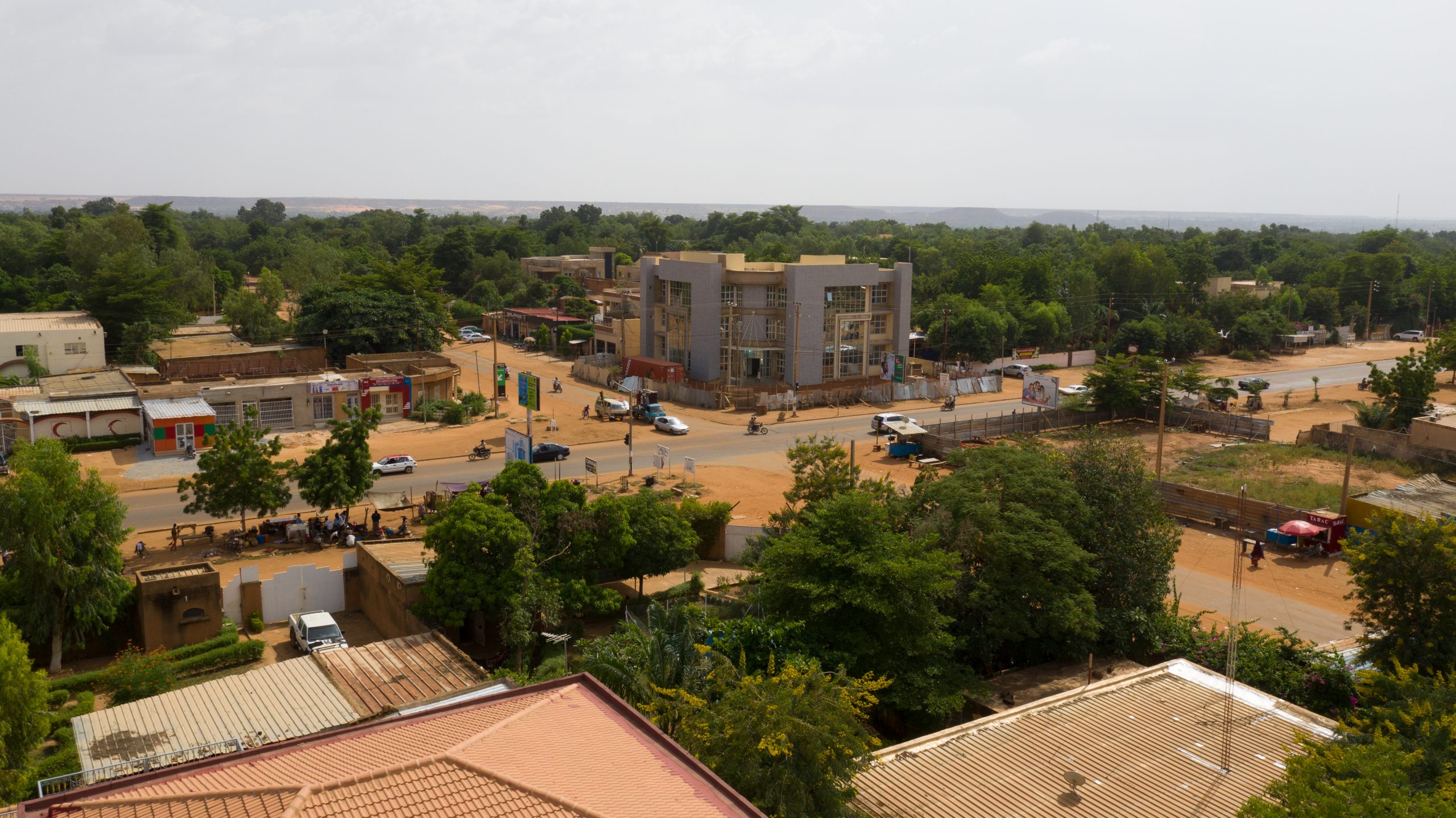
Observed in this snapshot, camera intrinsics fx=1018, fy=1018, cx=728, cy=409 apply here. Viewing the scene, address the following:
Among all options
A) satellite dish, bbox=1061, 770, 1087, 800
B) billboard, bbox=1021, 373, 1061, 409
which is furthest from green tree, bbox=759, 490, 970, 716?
billboard, bbox=1021, 373, 1061, 409

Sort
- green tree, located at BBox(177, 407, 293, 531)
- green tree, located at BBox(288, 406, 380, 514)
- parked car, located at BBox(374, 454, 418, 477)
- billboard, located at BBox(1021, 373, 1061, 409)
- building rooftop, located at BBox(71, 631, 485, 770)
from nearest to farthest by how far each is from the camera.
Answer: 1. building rooftop, located at BBox(71, 631, 485, 770)
2. green tree, located at BBox(177, 407, 293, 531)
3. green tree, located at BBox(288, 406, 380, 514)
4. parked car, located at BBox(374, 454, 418, 477)
5. billboard, located at BBox(1021, 373, 1061, 409)

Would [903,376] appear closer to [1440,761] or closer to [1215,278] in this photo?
[1440,761]

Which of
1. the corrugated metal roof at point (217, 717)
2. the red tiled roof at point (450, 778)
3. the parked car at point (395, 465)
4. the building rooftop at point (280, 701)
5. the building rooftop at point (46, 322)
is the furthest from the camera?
the building rooftop at point (46, 322)

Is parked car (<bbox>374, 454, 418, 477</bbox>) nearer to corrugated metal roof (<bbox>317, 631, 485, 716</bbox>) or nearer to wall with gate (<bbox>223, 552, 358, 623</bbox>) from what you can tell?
wall with gate (<bbox>223, 552, 358, 623</bbox>)

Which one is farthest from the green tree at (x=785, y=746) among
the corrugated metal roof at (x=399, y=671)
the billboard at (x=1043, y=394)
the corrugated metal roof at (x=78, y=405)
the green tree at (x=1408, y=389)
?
the green tree at (x=1408, y=389)

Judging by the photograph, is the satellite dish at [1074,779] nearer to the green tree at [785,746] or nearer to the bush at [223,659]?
the green tree at [785,746]

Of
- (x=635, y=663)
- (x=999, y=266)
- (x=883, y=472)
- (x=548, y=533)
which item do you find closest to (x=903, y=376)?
(x=883, y=472)
